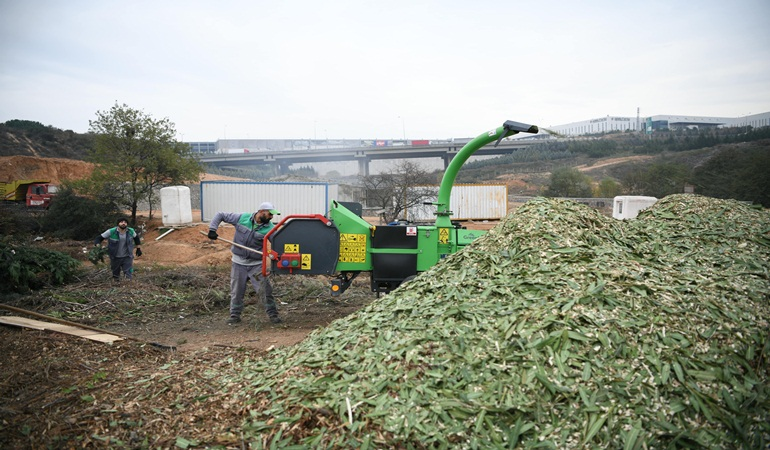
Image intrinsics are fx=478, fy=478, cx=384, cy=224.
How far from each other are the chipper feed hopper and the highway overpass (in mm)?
34978

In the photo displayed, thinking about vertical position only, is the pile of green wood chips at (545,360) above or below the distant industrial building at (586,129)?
below

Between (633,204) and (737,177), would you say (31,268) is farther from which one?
(737,177)

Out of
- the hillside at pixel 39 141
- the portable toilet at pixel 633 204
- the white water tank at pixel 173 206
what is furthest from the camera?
the hillside at pixel 39 141

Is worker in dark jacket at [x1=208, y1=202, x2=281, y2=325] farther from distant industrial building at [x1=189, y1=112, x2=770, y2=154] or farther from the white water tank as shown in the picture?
distant industrial building at [x1=189, y1=112, x2=770, y2=154]

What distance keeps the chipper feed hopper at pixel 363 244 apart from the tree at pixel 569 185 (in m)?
23.8

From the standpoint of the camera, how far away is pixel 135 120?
20.1 m

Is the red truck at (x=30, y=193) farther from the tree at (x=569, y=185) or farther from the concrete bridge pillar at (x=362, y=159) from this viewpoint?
the tree at (x=569, y=185)

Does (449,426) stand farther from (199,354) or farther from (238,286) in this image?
(238,286)

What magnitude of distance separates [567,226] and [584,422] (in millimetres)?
2208

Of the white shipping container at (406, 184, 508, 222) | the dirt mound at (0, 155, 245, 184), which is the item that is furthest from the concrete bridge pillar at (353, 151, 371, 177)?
the white shipping container at (406, 184, 508, 222)

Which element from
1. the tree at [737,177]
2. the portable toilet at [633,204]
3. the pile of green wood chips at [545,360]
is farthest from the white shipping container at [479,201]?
the pile of green wood chips at [545,360]

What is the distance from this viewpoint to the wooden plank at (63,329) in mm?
4945

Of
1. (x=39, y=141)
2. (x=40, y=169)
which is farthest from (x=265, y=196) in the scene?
(x=39, y=141)

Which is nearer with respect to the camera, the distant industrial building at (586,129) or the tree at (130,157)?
the tree at (130,157)
